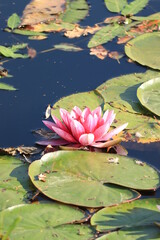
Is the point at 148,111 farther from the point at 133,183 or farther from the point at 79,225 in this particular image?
the point at 79,225

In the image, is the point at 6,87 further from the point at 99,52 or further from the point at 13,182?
the point at 13,182

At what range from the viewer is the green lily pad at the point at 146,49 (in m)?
4.38

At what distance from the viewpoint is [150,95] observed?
385cm

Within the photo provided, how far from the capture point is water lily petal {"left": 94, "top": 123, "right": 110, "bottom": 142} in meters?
3.31

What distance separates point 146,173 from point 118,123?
618mm

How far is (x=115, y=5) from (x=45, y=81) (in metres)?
1.73

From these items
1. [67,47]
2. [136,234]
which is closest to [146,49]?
[67,47]

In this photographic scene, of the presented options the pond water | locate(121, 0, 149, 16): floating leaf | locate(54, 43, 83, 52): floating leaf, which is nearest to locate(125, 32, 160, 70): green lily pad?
the pond water

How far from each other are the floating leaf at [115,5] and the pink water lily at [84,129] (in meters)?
2.31

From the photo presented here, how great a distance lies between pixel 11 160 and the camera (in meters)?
3.24

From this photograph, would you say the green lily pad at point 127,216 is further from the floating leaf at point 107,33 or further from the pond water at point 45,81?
the floating leaf at point 107,33

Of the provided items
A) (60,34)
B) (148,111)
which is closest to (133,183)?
(148,111)

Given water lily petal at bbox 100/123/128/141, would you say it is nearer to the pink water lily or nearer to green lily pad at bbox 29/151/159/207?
the pink water lily

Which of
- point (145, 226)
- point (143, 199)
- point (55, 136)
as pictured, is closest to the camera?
point (145, 226)
